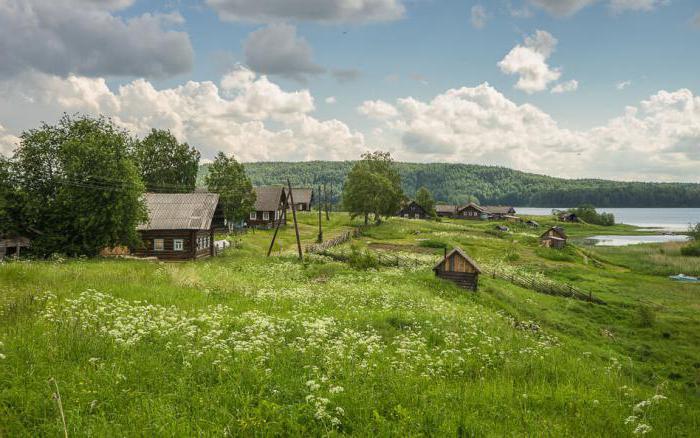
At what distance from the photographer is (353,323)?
46.8 ft

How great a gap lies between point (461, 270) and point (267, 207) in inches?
1951

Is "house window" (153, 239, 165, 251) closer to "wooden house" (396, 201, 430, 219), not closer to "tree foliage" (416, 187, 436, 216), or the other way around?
"tree foliage" (416, 187, 436, 216)

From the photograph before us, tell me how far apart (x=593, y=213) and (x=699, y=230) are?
63587mm

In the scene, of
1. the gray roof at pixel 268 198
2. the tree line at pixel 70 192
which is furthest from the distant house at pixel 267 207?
the tree line at pixel 70 192

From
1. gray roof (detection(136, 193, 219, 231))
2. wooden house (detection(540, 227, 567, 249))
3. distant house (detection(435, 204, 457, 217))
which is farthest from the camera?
distant house (detection(435, 204, 457, 217))

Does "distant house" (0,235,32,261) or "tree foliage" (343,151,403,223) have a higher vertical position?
"tree foliage" (343,151,403,223)

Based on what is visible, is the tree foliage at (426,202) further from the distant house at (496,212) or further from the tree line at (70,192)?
the tree line at (70,192)

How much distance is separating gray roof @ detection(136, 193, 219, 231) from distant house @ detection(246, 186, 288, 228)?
31.1 meters

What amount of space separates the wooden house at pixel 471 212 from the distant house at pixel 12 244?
12072 centimetres

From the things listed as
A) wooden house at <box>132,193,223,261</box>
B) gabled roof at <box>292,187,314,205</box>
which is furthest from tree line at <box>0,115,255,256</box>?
gabled roof at <box>292,187,314,205</box>

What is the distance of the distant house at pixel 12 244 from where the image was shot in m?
31.6

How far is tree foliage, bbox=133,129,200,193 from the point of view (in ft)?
212

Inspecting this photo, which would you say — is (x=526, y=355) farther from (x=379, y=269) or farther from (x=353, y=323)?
(x=379, y=269)

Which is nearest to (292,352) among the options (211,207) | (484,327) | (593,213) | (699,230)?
(484,327)
